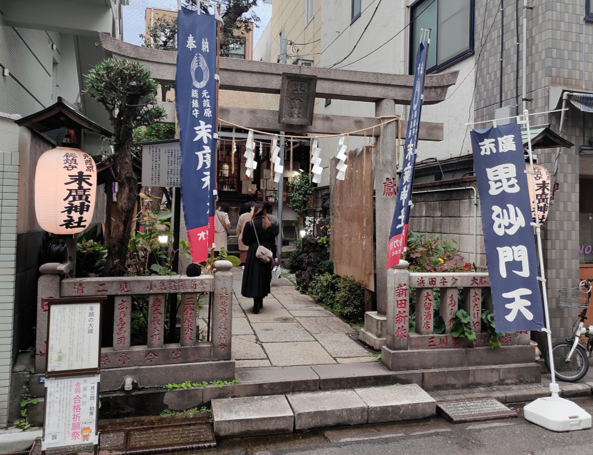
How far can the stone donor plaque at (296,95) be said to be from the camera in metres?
7.40

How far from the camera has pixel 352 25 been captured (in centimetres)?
1636

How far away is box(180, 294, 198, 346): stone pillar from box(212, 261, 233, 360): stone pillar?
278 millimetres

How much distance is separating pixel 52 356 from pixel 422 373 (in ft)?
16.7

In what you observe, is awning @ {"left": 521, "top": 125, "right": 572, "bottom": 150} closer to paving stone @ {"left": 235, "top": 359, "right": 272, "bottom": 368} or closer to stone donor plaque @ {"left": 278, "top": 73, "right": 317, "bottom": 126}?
stone donor plaque @ {"left": 278, "top": 73, "right": 317, "bottom": 126}

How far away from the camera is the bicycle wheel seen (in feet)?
23.3

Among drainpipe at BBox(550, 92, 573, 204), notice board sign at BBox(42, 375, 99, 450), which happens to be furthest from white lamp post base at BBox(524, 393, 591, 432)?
notice board sign at BBox(42, 375, 99, 450)

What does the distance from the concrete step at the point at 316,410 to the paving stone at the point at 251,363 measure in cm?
85

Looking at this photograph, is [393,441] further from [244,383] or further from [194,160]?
[194,160]

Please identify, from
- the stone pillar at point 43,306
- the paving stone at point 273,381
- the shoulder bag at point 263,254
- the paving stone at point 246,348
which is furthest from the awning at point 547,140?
the stone pillar at point 43,306

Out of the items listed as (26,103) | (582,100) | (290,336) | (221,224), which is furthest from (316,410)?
(221,224)

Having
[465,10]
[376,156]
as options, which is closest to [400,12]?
[465,10]

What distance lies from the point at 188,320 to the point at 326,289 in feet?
19.1

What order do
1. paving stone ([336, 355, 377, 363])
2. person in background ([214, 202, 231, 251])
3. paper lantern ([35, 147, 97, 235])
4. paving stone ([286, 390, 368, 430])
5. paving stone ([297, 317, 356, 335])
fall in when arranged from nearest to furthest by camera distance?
paper lantern ([35, 147, 97, 235])
paving stone ([286, 390, 368, 430])
paving stone ([336, 355, 377, 363])
paving stone ([297, 317, 356, 335])
person in background ([214, 202, 231, 251])

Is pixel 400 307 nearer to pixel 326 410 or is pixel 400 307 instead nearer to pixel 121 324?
pixel 326 410
